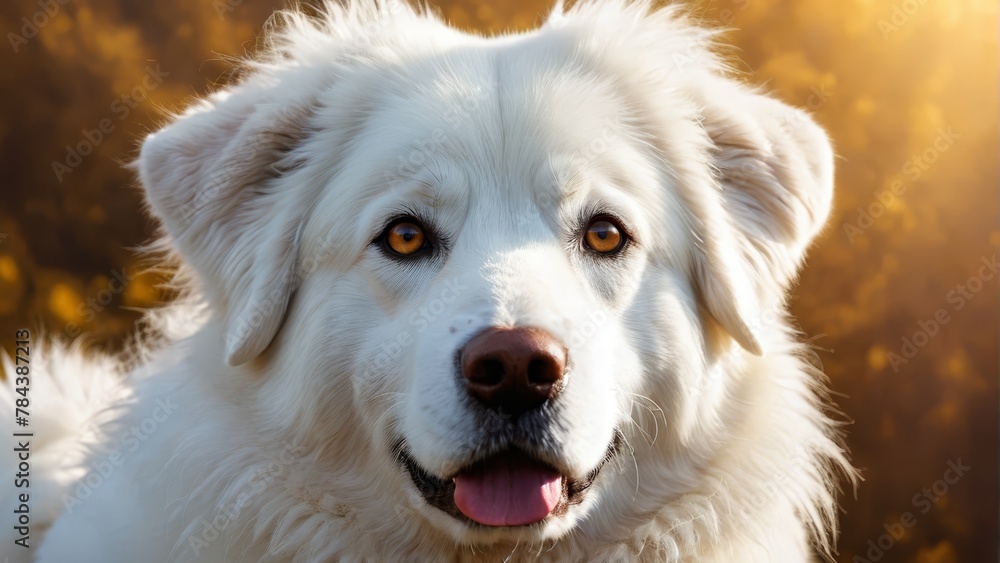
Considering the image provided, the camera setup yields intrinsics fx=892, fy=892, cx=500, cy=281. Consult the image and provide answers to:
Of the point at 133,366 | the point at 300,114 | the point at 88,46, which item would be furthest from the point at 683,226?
the point at 88,46

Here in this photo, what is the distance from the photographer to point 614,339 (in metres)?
2.80

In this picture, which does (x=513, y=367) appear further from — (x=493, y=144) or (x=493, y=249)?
(x=493, y=144)

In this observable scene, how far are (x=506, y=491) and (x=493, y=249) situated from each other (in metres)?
0.74

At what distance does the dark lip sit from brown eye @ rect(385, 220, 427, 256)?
0.62 meters

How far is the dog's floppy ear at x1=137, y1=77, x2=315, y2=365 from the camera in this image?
10.4 feet

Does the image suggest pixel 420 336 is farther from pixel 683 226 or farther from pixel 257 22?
pixel 257 22

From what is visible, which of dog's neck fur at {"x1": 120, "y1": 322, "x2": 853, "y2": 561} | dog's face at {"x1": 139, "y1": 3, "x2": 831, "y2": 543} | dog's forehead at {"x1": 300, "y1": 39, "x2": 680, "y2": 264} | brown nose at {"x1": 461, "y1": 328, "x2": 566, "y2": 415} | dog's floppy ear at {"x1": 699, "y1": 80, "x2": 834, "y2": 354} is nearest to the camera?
brown nose at {"x1": 461, "y1": 328, "x2": 566, "y2": 415}

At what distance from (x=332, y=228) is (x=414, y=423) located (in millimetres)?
813

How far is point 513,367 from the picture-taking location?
2404mm

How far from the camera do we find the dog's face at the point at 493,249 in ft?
8.61

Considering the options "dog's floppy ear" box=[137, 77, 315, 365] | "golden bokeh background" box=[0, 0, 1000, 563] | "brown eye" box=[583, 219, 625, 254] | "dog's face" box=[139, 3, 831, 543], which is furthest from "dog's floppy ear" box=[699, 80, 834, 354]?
"golden bokeh background" box=[0, 0, 1000, 563]

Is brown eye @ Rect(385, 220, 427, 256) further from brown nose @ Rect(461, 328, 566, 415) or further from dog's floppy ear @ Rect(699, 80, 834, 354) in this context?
dog's floppy ear @ Rect(699, 80, 834, 354)

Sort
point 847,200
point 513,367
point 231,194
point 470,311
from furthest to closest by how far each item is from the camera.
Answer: point 847,200 → point 231,194 → point 470,311 → point 513,367

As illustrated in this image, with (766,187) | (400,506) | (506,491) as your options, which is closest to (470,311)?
(506,491)
